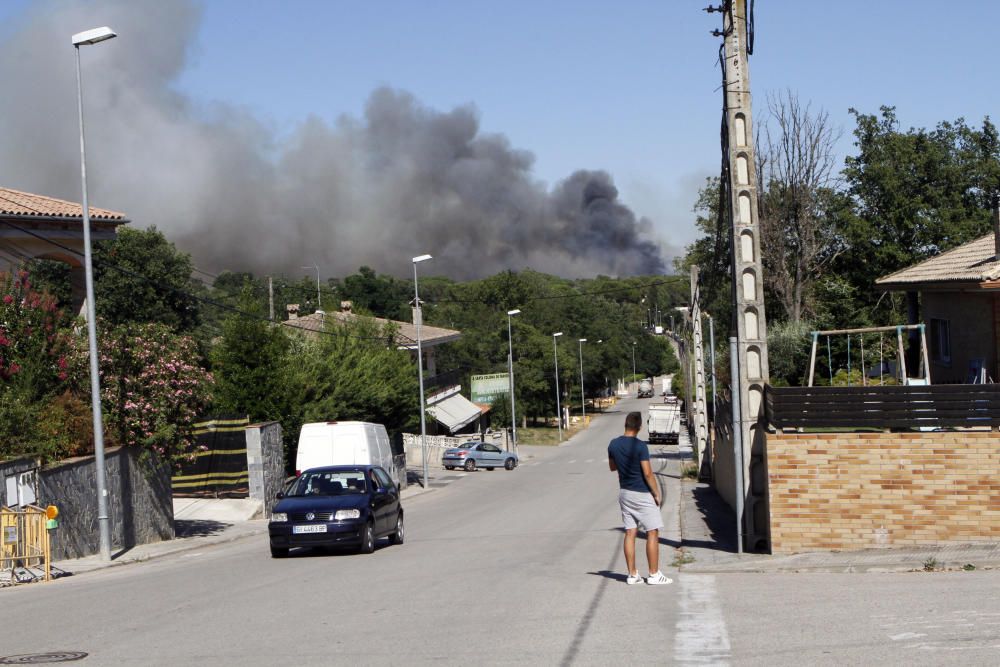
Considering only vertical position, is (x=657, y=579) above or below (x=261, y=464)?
below

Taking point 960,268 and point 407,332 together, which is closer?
point 960,268

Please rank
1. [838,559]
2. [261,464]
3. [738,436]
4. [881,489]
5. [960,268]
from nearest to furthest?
[838,559] → [881,489] → [738,436] → [960,268] → [261,464]

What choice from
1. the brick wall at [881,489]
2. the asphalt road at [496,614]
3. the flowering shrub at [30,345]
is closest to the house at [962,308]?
the brick wall at [881,489]

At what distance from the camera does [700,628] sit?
8.58 m

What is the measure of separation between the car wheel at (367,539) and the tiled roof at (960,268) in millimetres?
11385

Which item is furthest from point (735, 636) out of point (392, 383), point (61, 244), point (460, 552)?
point (392, 383)

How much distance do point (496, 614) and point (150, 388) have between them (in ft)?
43.4

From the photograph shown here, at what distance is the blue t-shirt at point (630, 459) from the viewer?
35.2 ft

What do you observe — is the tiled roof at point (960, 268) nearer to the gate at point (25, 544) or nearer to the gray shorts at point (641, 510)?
the gray shorts at point (641, 510)

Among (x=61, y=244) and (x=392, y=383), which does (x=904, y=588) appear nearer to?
(x=61, y=244)

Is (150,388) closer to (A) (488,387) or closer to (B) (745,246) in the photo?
(B) (745,246)

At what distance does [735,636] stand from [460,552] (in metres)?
8.27

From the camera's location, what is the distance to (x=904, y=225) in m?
51.8

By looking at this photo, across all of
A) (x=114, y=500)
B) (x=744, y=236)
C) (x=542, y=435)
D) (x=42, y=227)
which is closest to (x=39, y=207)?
(x=42, y=227)
